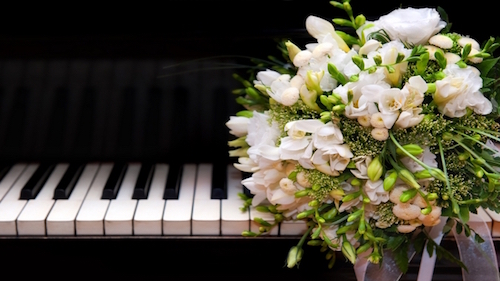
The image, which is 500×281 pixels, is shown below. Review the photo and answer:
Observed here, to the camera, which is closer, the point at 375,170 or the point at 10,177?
the point at 375,170

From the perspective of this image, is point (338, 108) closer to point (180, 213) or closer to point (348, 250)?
point (348, 250)

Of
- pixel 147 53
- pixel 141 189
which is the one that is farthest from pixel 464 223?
pixel 147 53

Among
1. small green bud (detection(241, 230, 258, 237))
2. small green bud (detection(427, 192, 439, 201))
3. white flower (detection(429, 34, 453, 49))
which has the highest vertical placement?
white flower (detection(429, 34, 453, 49))

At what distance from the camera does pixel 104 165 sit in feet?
5.41

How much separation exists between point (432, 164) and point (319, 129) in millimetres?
228

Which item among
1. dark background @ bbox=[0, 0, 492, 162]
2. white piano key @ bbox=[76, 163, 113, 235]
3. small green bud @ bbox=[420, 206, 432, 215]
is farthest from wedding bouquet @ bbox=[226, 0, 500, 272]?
white piano key @ bbox=[76, 163, 113, 235]

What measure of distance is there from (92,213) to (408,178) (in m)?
0.70

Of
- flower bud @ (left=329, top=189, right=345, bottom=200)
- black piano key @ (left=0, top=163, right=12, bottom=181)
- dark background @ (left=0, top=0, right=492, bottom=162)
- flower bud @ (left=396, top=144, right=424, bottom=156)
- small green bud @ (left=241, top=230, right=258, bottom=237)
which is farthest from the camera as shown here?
black piano key @ (left=0, top=163, right=12, bottom=181)

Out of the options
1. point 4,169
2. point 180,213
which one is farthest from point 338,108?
point 4,169

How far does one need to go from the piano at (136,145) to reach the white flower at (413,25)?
0.25m

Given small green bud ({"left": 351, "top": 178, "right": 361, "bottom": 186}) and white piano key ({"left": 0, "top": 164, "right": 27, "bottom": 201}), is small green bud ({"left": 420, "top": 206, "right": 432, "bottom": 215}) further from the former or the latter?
white piano key ({"left": 0, "top": 164, "right": 27, "bottom": 201})

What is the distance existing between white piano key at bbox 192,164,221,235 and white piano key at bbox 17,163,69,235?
13.2 inches

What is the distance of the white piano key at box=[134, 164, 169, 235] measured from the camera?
1.37 meters

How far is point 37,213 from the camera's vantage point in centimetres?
140
